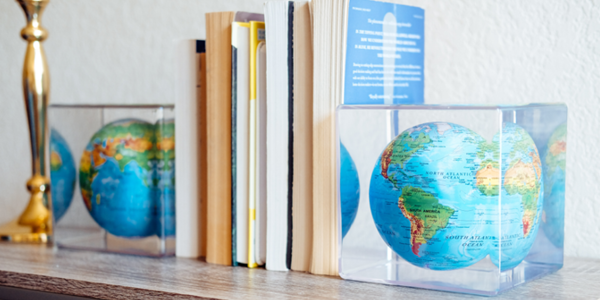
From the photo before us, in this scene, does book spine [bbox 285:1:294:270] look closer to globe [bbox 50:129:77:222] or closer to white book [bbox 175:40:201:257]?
white book [bbox 175:40:201:257]

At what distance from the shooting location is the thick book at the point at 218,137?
89 cm

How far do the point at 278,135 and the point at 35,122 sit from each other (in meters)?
0.55

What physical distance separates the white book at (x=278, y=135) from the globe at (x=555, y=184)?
13.7 inches

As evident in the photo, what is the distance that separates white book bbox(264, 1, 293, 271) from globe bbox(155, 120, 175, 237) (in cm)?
20

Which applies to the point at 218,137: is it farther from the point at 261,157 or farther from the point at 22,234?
the point at 22,234

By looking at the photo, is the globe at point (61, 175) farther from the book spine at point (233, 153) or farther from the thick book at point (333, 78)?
the thick book at point (333, 78)

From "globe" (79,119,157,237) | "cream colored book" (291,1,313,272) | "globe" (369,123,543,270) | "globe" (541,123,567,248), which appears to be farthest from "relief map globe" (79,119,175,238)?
"globe" (541,123,567,248)

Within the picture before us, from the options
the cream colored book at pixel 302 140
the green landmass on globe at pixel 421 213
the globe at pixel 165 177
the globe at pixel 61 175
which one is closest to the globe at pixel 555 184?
the green landmass on globe at pixel 421 213

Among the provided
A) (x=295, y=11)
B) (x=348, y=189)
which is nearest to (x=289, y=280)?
(x=348, y=189)

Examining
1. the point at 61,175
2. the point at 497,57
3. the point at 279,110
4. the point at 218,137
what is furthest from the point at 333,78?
the point at 61,175

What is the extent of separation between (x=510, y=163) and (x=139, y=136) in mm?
562

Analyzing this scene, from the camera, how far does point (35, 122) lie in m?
1.13

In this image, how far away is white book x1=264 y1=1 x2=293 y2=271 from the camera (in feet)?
2.76

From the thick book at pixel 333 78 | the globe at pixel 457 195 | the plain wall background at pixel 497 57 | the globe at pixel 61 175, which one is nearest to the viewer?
the globe at pixel 457 195
